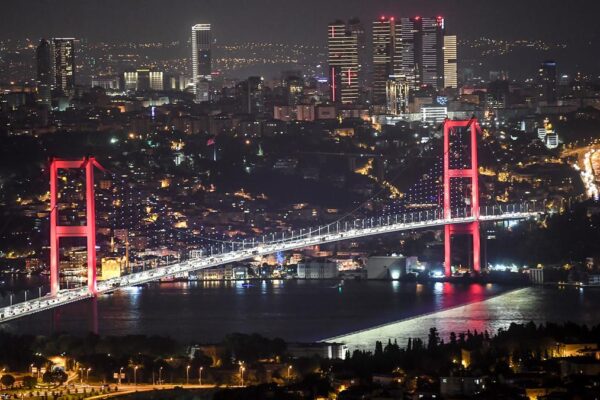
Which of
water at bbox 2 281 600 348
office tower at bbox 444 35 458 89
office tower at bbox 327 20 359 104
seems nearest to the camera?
water at bbox 2 281 600 348

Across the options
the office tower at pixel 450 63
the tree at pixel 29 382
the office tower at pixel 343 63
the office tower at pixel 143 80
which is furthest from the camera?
the office tower at pixel 143 80

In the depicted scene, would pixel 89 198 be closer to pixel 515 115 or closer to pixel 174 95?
pixel 515 115

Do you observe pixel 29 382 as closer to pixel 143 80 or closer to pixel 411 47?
pixel 411 47

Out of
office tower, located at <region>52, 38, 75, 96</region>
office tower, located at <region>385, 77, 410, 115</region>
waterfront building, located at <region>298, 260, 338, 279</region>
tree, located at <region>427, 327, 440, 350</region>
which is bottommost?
tree, located at <region>427, 327, 440, 350</region>

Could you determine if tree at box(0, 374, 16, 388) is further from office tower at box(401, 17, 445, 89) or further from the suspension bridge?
office tower at box(401, 17, 445, 89)

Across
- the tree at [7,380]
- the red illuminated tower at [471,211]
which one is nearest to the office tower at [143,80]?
the red illuminated tower at [471,211]

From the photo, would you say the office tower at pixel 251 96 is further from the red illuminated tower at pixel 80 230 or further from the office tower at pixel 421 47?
the red illuminated tower at pixel 80 230

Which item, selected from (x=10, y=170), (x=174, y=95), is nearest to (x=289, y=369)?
(x=10, y=170)

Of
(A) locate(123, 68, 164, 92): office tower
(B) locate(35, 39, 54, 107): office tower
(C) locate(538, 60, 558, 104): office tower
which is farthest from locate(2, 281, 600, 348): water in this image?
(A) locate(123, 68, 164, 92): office tower
